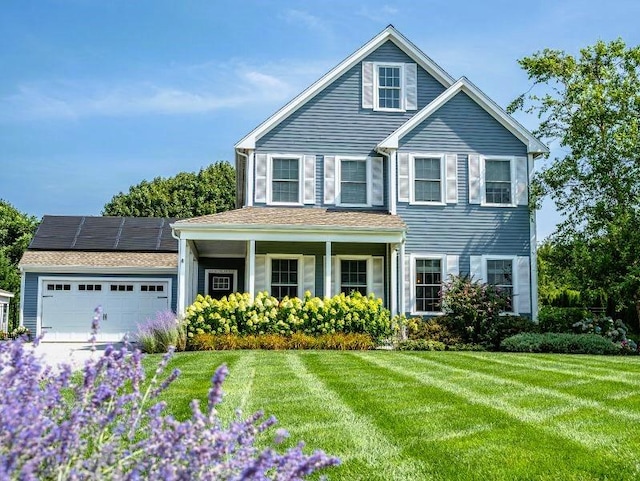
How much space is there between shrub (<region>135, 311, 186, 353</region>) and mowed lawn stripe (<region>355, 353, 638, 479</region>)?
6.19m

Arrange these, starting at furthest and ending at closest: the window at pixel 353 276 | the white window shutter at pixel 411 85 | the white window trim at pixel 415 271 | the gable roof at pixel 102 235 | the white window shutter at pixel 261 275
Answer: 1. the gable roof at pixel 102 235
2. the white window shutter at pixel 411 85
3. the window at pixel 353 276
4. the white window shutter at pixel 261 275
5. the white window trim at pixel 415 271

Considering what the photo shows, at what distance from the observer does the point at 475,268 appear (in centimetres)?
1922

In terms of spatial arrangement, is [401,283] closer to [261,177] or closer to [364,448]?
[261,177]

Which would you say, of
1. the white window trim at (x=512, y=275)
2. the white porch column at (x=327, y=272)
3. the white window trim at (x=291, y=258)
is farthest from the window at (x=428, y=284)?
the white window trim at (x=291, y=258)

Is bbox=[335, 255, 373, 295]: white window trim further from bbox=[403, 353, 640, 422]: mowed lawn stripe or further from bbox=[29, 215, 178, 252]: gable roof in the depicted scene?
bbox=[29, 215, 178, 252]: gable roof

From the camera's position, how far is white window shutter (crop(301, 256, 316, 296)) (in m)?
19.1

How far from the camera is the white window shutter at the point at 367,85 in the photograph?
20125 mm

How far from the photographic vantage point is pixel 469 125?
19.7m

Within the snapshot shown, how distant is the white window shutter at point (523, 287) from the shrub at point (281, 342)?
4980mm

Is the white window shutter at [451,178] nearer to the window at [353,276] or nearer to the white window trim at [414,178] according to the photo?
the white window trim at [414,178]

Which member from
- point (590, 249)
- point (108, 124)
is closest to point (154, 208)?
point (108, 124)

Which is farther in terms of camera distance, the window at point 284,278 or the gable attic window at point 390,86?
the gable attic window at point 390,86

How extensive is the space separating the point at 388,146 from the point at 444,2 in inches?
342

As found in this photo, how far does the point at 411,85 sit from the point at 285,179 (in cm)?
462
